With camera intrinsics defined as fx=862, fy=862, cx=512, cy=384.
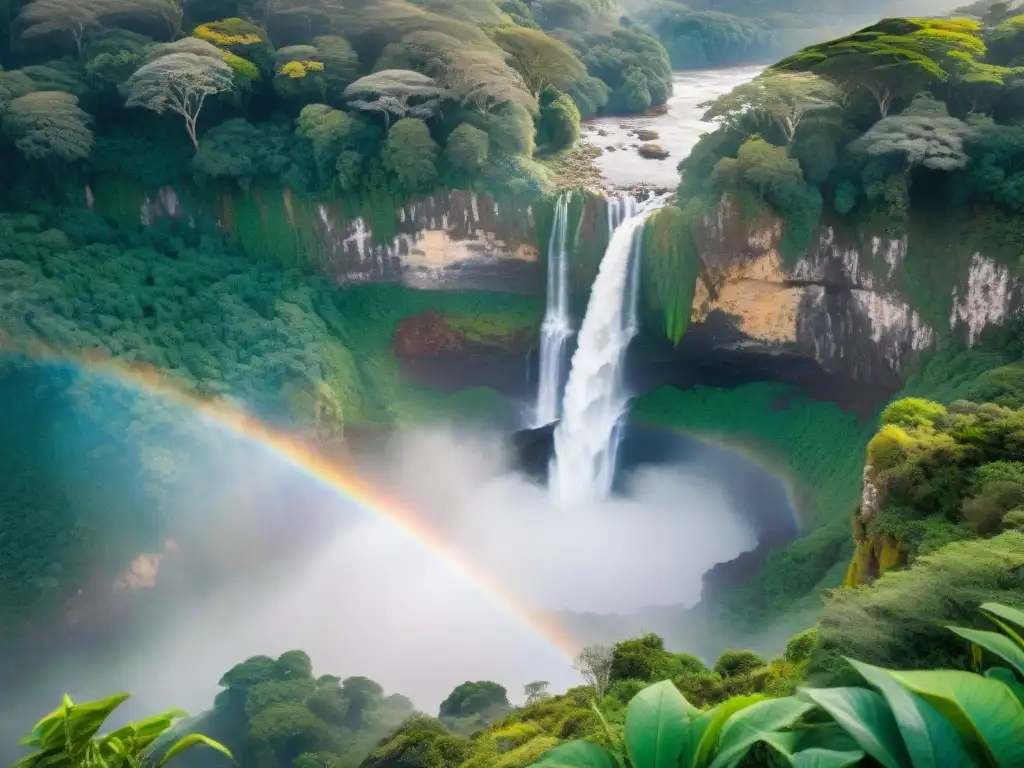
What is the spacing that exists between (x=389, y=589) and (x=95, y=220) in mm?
13047

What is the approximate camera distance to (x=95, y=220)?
23.6 m

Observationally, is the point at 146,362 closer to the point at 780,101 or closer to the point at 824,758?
the point at 780,101

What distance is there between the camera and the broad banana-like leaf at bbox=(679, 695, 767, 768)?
17.1 feet

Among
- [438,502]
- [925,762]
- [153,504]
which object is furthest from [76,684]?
[925,762]

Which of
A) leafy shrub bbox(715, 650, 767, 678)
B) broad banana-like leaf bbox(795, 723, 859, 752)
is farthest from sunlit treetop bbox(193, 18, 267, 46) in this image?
broad banana-like leaf bbox(795, 723, 859, 752)

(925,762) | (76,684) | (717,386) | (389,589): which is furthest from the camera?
(717,386)

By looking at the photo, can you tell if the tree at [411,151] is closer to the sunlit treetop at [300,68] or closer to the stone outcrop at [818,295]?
the sunlit treetop at [300,68]

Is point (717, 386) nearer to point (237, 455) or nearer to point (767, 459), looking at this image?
point (767, 459)

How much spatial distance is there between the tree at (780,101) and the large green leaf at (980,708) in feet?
57.6

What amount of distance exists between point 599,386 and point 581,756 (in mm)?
18576

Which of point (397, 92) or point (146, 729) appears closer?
point (146, 729)

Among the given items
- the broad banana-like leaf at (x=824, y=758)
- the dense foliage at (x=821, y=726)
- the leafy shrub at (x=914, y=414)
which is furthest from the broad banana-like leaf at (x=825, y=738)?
the leafy shrub at (x=914, y=414)

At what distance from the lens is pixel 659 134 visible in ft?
94.2

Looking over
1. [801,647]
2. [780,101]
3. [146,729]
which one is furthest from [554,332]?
[146,729]
